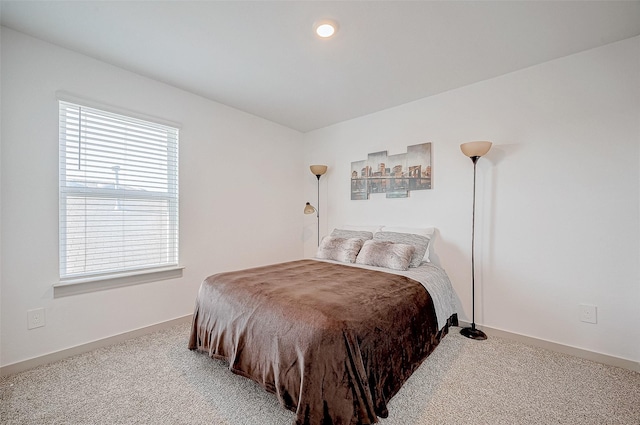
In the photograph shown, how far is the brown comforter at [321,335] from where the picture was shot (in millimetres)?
1351

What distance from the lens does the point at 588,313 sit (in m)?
2.19

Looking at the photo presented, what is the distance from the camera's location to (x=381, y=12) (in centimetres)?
→ 179

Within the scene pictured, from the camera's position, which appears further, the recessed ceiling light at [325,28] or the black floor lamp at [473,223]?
the black floor lamp at [473,223]

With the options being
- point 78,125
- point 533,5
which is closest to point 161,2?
point 78,125

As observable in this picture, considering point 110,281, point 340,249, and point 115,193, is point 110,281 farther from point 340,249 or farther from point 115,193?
point 340,249

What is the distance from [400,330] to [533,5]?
228 centimetres

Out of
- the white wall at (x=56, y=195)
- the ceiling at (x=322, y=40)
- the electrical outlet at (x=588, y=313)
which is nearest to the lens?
the ceiling at (x=322, y=40)

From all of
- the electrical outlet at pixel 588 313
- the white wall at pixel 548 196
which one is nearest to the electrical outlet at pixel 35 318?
the white wall at pixel 548 196

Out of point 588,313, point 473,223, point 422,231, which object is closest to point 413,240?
point 422,231

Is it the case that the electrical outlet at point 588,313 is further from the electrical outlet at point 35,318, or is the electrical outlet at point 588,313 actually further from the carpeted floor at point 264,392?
the electrical outlet at point 35,318

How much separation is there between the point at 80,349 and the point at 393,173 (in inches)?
139

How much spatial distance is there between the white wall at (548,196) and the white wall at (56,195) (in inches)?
82.3

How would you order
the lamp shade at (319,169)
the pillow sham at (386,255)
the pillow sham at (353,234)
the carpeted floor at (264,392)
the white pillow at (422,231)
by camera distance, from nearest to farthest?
the carpeted floor at (264,392) → the pillow sham at (386,255) → the white pillow at (422,231) → the pillow sham at (353,234) → the lamp shade at (319,169)

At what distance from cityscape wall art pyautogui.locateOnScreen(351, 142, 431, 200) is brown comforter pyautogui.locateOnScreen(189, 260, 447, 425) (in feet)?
4.40
